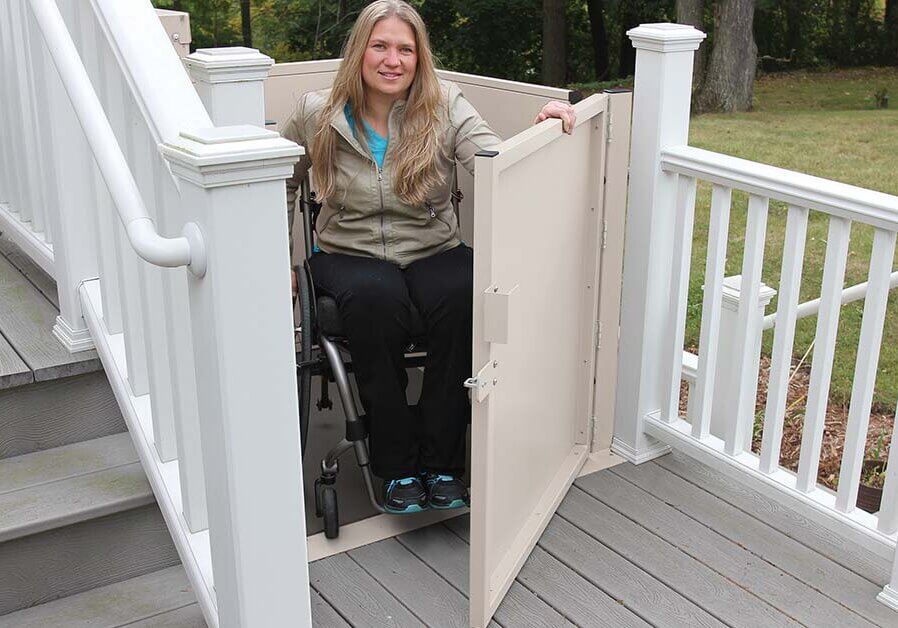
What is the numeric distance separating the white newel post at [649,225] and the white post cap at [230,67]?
3.91 ft

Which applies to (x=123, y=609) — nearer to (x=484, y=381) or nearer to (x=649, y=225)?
(x=484, y=381)

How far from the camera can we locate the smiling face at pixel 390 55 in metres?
2.69

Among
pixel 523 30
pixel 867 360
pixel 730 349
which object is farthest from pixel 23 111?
pixel 523 30

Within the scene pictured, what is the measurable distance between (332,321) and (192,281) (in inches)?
41.1

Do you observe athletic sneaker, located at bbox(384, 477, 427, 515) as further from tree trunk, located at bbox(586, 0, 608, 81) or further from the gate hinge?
tree trunk, located at bbox(586, 0, 608, 81)

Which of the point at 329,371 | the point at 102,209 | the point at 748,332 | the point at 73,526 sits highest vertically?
the point at 102,209

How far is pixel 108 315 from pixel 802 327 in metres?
3.89

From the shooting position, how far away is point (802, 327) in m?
5.23

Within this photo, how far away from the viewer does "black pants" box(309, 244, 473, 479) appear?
2.54 m

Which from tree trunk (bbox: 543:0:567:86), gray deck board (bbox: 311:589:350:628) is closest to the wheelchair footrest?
gray deck board (bbox: 311:589:350:628)

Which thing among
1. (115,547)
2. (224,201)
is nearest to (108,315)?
(115,547)

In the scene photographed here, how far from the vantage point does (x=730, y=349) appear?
291 centimetres

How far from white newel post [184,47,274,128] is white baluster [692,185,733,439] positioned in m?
1.26

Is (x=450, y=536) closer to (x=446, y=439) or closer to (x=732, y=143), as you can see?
(x=446, y=439)
